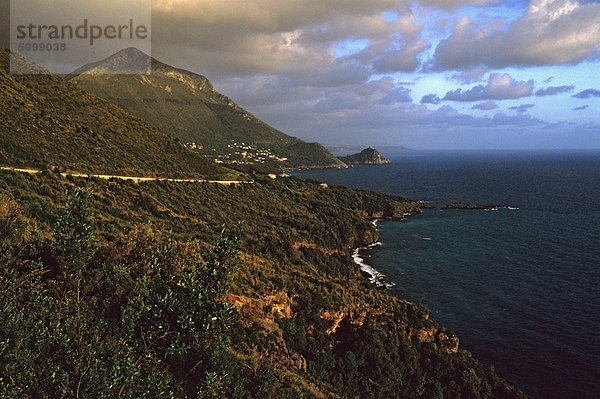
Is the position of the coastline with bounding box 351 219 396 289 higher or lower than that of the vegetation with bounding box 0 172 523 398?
lower

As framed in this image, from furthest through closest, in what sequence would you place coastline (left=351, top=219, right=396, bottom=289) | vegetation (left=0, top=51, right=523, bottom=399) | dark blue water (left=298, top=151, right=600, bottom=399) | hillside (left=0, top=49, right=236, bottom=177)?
1. coastline (left=351, top=219, right=396, bottom=289)
2. hillside (left=0, top=49, right=236, bottom=177)
3. dark blue water (left=298, top=151, right=600, bottom=399)
4. vegetation (left=0, top=51, right=523, bottom=399)

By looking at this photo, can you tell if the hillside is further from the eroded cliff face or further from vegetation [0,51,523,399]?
the eroded cliff face

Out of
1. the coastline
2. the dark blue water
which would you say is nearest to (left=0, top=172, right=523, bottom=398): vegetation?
the coastline

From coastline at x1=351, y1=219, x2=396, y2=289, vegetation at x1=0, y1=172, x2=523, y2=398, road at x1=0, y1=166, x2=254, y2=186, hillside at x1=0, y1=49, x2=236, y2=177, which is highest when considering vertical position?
hillside at x1=0, y1=49, x2=236, y2=177

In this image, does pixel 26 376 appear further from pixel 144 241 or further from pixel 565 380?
pixel 565 380

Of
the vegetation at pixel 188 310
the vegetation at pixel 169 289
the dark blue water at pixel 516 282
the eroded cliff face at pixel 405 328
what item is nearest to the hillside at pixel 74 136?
the vegetation at pixel 169 289

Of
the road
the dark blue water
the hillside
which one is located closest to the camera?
the dark blue water

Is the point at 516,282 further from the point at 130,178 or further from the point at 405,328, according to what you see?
the point at 130,178
